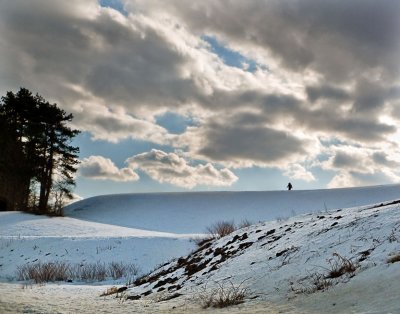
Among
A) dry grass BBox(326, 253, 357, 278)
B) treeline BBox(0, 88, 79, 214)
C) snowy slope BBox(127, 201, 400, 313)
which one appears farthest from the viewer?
treeline BBox(0, 88, 79, 214)

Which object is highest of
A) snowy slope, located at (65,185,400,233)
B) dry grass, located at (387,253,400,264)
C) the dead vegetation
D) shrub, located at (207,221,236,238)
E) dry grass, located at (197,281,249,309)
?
snowy slope, located at (65,185,400,233)

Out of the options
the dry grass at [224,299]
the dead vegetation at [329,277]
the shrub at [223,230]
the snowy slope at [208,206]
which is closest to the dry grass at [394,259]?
the dead vegetation at [329,277]

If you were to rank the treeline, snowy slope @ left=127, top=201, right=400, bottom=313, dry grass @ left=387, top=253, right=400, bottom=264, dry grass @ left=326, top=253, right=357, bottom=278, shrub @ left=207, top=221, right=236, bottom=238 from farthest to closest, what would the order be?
the treeline, shrub @ left=207, top=221, right=236, bottom=238, dry grass @ left=326, top=253, right=357, bottom=278, dry grass @ left=387, top=253, right=400, bottom=264, snowy slope @ left=127, top=201, right=400, bottom=313

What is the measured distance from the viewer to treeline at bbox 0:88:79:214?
42.1m

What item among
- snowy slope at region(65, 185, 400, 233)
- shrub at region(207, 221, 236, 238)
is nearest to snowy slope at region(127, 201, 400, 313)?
shrub at region(207, 221, 236, 238)

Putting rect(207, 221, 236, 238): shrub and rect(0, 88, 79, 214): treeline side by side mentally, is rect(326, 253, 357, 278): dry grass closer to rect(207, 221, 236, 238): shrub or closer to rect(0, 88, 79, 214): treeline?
rect(207, 221, 236, 238): shrub

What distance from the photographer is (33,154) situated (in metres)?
43.5

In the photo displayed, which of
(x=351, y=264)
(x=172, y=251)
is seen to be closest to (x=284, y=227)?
(x=351, y=264)

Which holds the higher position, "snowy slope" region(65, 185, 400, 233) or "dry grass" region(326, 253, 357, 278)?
"snowy slope" region(65, 185, 400, 233)

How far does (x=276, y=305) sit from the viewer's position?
5.42 metres

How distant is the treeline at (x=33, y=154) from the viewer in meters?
42.1

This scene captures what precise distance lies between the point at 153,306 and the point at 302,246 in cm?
356

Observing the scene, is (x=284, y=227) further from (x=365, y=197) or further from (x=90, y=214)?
(x=90, y=214)

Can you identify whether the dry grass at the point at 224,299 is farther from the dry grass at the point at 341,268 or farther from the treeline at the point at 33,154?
the treeline at the point at 33,154
